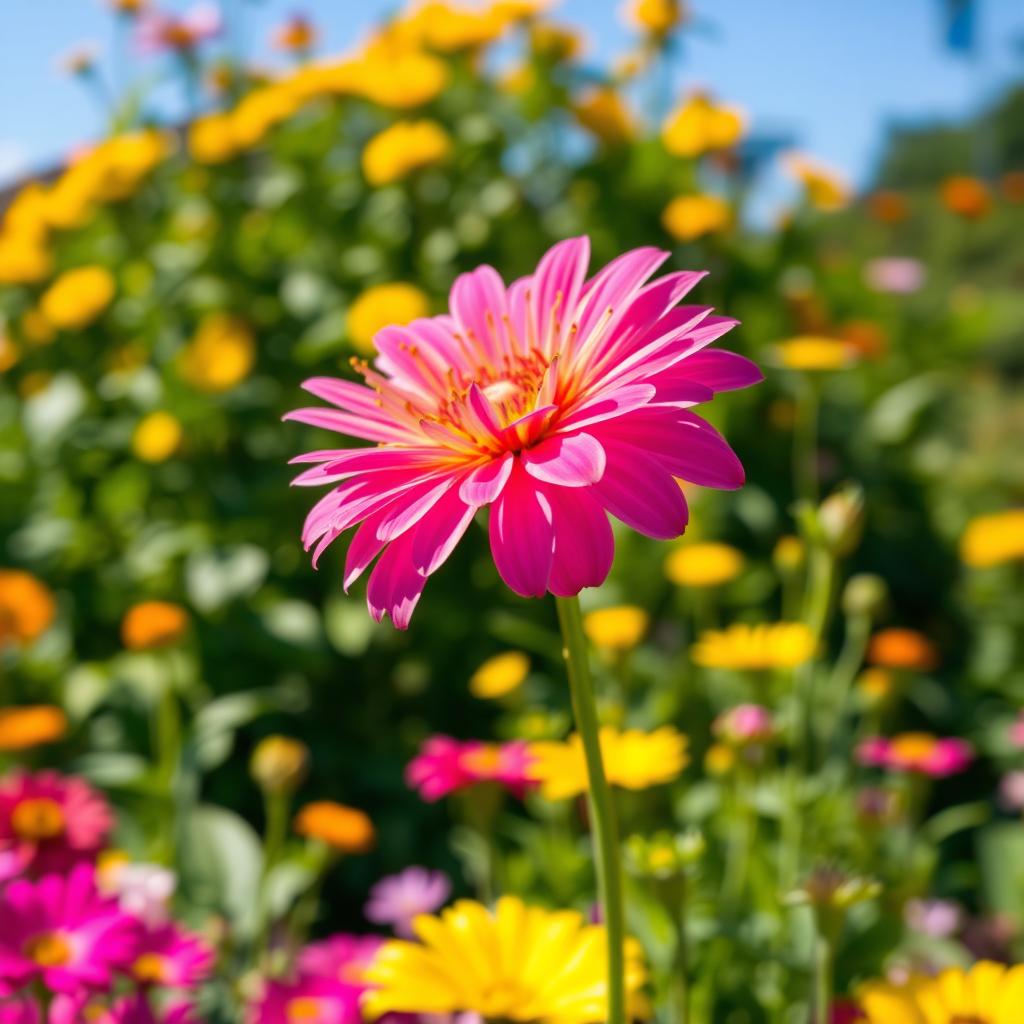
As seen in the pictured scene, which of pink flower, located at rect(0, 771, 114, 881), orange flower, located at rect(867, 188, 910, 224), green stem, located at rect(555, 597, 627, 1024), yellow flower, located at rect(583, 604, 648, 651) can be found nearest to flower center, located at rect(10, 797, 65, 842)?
pink flower, located at rect(0, 771, 114, 881)

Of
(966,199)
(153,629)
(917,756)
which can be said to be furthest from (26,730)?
(966,199)

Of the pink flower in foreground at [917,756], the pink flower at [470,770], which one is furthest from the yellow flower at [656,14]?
the pink flower at [470,770]

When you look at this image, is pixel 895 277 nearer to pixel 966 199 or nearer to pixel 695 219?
pixel 966 199

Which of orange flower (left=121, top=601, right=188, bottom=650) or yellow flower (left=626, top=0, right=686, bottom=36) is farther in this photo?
yellow flower (left=626, top=0, right=686, bottom=36)

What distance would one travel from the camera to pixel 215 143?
2139 mm

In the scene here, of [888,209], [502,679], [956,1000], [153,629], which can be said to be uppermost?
[888,209]

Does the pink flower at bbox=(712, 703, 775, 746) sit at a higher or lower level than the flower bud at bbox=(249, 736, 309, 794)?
lower

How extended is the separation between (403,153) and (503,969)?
1492mm

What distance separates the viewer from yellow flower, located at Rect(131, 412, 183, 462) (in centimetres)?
172

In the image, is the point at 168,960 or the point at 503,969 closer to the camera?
the point at 503,969

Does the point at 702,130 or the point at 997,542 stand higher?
the point at 702,130

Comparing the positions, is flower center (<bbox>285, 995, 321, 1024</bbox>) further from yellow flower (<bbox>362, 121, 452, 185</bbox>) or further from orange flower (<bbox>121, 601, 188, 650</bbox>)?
yellow flower (<bbox>362, 121, 452, 185</bbox>)

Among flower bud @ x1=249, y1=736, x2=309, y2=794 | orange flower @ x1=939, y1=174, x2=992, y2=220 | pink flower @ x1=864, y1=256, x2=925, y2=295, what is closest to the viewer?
flower bud @ x1=249, y1=736, x2=309, y2=794

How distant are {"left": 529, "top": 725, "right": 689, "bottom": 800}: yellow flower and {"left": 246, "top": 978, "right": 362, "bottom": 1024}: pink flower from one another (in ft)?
0.57
